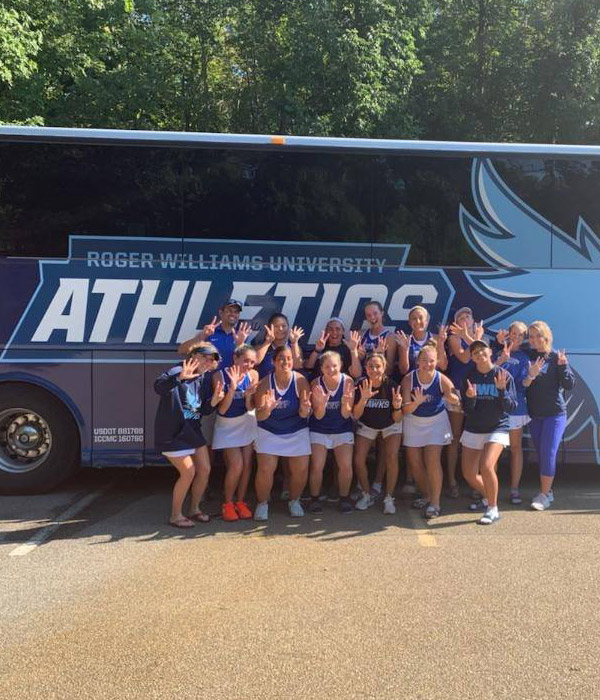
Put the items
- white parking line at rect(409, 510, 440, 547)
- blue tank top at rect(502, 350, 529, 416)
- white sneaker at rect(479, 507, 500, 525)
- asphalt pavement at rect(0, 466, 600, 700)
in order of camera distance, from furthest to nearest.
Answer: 1. blue tank top at rect(502, 350, 529, 416)
2. white sneaker at rect(479, 507, 500, 525)
3. white parking line at rect(409, 510, 440, 547)
4. asphalt pavement at rect(0, 466, 600, 700)

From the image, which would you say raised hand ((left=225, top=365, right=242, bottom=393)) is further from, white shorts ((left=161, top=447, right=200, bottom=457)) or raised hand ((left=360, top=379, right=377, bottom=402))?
raised hand ((left=360, top=379, right=377, bottom=402))

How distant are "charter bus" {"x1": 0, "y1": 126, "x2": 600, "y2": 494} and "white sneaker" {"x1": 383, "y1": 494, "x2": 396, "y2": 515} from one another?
5.62 ft

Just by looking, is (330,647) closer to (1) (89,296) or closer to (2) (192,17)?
(1) (89,296)

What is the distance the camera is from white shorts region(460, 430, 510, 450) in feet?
18.6

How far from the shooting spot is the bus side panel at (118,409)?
622 cm

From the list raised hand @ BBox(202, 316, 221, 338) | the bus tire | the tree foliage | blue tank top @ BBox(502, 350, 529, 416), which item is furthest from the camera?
the tree foliage

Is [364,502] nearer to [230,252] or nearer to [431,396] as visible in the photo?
[431,396]

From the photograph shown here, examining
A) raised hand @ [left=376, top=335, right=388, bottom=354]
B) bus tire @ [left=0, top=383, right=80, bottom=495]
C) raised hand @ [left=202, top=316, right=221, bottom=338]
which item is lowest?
bus tire @ [left=0, top=383, right=80, bottom=495]

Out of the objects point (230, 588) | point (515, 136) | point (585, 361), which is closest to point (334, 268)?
point (585, 361)

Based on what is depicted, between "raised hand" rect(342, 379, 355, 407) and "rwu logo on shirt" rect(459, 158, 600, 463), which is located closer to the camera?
"raised hand" rect(342, 379, 355, 407)

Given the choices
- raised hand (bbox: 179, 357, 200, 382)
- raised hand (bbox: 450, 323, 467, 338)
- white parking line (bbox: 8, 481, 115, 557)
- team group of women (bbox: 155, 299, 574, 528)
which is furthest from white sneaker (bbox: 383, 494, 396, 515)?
white parking line (bbox: 8, 481, 115, 557)

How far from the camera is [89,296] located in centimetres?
610

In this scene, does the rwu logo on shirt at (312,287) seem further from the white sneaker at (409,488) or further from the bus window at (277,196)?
the white sneaker at (409,488)

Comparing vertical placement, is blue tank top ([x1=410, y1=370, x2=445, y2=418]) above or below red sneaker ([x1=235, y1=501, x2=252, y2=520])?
above
